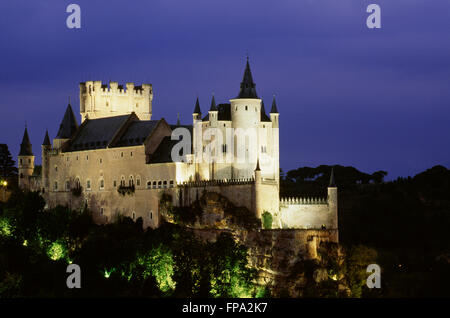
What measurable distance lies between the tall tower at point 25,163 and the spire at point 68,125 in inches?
291

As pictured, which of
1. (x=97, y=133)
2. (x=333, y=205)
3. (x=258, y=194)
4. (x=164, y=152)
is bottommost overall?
(x=333, y=205)

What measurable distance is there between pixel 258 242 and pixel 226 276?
396 cm

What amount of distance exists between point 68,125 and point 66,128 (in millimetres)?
426

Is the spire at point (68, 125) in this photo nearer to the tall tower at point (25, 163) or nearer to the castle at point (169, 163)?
the castle at point (169, 163)

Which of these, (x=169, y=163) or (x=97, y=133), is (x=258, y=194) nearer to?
(x=169, y=163)

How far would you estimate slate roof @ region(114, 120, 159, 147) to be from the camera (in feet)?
382

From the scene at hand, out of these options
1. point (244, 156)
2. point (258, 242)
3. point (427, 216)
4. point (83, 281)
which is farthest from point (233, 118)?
point (427, 216)

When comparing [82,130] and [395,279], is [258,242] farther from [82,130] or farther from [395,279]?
[82,130]

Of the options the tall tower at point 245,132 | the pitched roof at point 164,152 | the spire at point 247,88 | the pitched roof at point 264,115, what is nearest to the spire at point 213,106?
the tall tower at point 245,132

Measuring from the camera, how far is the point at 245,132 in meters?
109

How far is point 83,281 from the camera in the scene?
358 ft

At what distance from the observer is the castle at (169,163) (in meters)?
107

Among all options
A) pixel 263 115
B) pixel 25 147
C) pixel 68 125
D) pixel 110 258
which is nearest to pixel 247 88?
pixel 263 115
